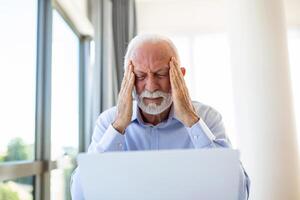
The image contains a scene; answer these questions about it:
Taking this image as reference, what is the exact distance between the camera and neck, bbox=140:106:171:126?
127 centimetres

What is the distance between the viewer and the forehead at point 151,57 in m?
1.17

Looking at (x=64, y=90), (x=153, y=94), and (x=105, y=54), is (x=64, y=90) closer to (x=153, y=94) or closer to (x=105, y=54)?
(x=105, y=54)

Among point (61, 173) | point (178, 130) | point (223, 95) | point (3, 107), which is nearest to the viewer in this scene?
point (178, 130)

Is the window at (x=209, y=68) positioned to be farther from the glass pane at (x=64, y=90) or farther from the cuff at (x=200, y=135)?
the cuff at (x=200, y=135)

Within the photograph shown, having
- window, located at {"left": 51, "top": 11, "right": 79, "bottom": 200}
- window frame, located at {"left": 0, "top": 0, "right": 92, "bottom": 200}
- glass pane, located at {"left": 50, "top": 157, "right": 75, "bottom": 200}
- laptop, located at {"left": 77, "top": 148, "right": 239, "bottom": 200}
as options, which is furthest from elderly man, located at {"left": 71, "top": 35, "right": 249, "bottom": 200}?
glass pane, located at {"left": 50, "top": 157, "right": 75, "bottom": 200}

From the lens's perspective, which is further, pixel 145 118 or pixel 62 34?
pixel 62 34

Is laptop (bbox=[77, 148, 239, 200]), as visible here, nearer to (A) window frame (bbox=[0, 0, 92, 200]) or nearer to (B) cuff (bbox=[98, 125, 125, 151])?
(B) cuff (bbox=[98, 125, 125, 151])

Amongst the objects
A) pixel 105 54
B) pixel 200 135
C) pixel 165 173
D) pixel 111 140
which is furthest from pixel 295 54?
pixel 165 173

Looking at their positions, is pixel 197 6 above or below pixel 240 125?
above

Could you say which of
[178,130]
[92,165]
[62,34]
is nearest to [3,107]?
[178,130]

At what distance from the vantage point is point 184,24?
4.17m

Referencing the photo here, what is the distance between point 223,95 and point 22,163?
8.88 feet

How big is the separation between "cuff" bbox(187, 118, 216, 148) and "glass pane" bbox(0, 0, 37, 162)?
1.07 meters

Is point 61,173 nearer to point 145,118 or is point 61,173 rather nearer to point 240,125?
point 240,125
